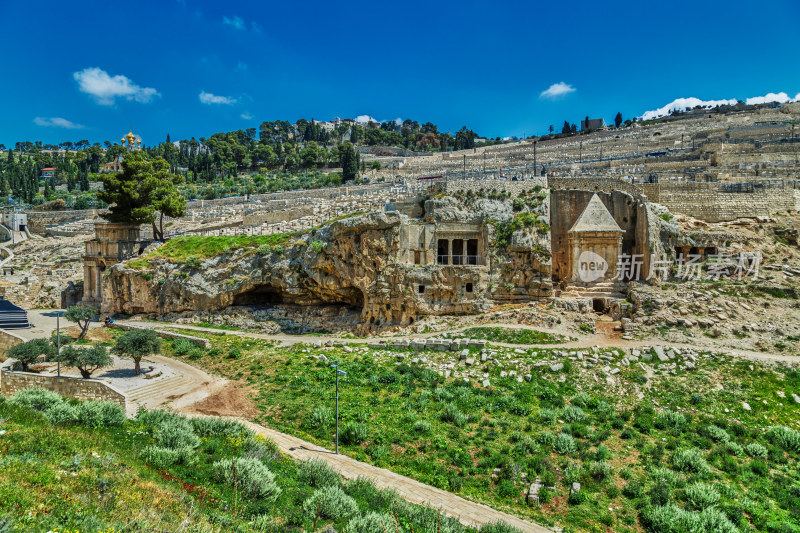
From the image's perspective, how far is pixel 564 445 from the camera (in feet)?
50.1

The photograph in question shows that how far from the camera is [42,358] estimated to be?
23672mm

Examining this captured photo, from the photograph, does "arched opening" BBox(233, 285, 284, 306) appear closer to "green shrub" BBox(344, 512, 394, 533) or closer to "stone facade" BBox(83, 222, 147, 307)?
"stone facade" BBox(83, 222, 147, 307)

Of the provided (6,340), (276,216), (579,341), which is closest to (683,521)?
(579,341)

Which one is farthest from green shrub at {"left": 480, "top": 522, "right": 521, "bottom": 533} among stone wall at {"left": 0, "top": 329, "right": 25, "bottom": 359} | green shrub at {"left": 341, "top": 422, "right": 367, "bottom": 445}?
stone wall at {"left": 0, "top": 329, "right": 25, "bottom": 359}

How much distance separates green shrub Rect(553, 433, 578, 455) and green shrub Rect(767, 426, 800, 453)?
6.95 m

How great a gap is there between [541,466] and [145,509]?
1086 centimetres

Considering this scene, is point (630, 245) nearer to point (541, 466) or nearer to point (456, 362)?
point (456, 362)

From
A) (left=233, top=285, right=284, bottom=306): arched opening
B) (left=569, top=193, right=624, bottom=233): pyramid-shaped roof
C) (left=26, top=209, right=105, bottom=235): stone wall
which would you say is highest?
(left=26, top=209, right=105, bottom=235): stone wall

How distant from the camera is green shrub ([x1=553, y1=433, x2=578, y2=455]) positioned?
15188mm

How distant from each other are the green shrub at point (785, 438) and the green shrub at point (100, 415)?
21.5m

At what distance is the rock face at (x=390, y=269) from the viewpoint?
89.5 ft

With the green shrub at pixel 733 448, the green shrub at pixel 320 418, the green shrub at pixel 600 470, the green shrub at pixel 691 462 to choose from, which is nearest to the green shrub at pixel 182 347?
the green shrub at pixel 320 418

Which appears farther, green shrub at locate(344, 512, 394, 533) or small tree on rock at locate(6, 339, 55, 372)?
small tree on rock at locate(6, 339, 55, 372)

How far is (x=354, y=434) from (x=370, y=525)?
6800mm
